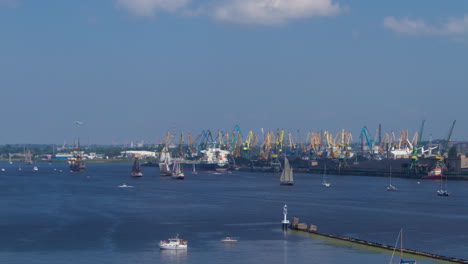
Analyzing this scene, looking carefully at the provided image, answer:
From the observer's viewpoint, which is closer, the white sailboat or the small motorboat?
the white sailboat

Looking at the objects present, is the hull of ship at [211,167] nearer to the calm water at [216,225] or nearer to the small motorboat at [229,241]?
the calm water at [216,225]

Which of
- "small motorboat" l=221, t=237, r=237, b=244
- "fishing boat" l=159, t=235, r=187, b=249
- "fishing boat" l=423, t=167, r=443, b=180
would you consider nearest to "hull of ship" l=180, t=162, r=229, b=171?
"fishing boat" l=423, t=167, r=443, b=180

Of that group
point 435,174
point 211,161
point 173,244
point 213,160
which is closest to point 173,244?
point 173,244

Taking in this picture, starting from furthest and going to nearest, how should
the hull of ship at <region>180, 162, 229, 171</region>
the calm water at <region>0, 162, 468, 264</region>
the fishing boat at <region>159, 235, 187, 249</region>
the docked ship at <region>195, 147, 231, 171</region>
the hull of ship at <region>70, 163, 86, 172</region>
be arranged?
the docked ship at <region>195, 147, 231, 171</region>, the hull of ship at <region>180, 162, 229, 171</region>, the hull of ship at <region>70, 163, 86, 172</region>, the fishing boat at <region>159, 235, 187, 249</region>, the calm water at <region>0, 162, 468, 264</region>

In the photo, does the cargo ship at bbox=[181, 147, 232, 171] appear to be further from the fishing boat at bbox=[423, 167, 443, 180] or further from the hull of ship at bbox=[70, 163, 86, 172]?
the fishing boat at bbox=[423, 167, 443, 180]

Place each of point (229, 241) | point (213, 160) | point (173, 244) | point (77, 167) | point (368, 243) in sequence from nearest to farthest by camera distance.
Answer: point (173, 244) → point (368, 243) → point (229, 241) → point (77, 167) → point (213, 160)

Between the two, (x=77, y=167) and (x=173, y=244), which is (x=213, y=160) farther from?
(x=173, y=244)

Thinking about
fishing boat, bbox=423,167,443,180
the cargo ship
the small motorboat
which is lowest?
the small motorboat

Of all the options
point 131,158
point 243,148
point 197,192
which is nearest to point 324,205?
point 197,192

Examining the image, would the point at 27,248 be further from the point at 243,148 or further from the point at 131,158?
the point at 131,158

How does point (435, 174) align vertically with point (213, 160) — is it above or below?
below
